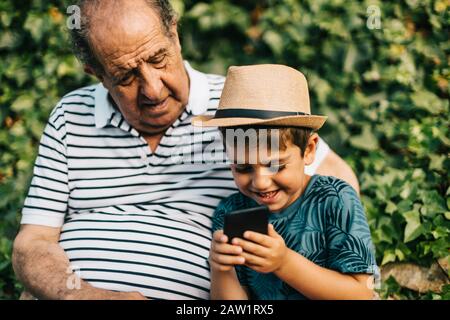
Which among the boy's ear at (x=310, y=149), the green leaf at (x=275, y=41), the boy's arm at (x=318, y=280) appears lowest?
the boy's arm at (x=318, y=280)

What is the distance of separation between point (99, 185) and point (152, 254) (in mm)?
450

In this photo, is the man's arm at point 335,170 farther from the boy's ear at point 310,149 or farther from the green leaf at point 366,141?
the green leaf at point 366,141

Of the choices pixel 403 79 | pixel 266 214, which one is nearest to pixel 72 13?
pixel 266 214

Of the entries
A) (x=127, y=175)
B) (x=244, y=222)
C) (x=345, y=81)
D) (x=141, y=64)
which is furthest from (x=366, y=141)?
(x=244, y=222)

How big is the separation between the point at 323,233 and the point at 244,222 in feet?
1.41

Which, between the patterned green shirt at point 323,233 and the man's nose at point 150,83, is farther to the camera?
the man's nose at point 150,83

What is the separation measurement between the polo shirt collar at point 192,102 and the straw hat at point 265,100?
0.49m

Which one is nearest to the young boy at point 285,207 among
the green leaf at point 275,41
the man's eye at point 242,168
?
the man's eye at point 242,168

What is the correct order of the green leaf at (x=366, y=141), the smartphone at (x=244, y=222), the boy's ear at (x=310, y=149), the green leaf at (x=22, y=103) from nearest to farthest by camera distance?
the smartphone at (x=244, y=222), the boy's ear at (x=310, y=149), the green leaf at (x=366, y=141), the green leaf at (x=22, y=103)

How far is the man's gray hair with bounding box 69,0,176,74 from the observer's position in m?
2.60

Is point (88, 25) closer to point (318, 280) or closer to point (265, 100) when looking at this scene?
point (265, 100)

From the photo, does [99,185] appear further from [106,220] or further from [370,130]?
[370,130]

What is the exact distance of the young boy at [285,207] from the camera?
209cm

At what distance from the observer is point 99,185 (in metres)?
2.83
